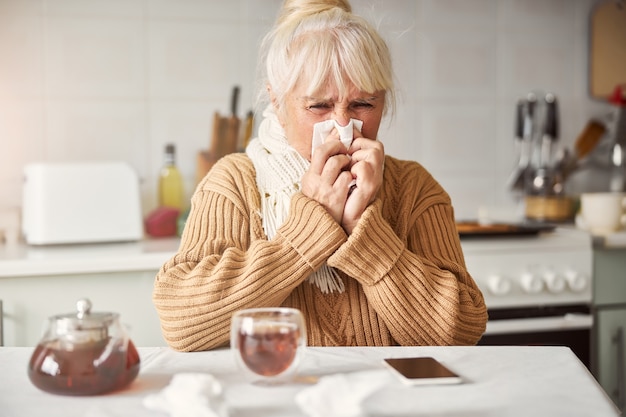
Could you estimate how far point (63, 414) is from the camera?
77 cm

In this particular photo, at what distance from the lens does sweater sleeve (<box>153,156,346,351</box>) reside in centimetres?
117

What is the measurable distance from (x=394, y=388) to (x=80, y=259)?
129cm

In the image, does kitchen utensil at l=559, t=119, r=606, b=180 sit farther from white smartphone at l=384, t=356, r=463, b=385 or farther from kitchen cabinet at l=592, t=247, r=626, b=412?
white smartphone at l=384, t=356, r=463, b=385

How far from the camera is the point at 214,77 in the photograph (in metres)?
2.54

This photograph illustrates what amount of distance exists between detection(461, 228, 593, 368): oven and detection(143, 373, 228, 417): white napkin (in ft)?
5.05

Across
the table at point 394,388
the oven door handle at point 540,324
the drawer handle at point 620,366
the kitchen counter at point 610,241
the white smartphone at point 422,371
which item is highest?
the white smartphone at point 422,371

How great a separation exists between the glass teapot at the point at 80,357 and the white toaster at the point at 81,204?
4.50 feet

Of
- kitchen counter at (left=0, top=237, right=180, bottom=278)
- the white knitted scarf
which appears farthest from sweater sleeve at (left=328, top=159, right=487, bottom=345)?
kitchen counter at (left=0, top=237, right=180, bottom=278)

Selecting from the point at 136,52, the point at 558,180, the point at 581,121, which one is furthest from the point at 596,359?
the point at 136,52

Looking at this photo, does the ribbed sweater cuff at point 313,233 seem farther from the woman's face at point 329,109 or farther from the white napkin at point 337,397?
the white napkin at point 337,397

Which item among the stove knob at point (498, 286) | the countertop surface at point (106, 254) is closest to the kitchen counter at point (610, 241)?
the countertop surface at point (106, 254)

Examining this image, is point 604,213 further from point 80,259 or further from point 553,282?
point 80,259

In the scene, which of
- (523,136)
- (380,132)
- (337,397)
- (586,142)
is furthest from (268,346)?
(586,142)

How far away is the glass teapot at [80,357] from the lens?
31.9 inches
